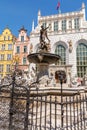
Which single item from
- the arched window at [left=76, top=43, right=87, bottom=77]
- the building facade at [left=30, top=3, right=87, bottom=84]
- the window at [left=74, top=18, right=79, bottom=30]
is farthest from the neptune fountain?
the window at [left=74, top=18, right=79, bottom=30]

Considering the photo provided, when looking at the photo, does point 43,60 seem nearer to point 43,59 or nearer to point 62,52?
point 43,59

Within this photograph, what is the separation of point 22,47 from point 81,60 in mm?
13930

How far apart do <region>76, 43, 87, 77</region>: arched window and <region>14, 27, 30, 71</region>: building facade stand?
11726mm

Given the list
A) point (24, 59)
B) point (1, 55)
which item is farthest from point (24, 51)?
point (1, 55)

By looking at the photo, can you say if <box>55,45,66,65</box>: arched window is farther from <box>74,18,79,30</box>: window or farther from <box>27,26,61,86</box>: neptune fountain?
<box>27,26,61,86</box>: neptune fountain

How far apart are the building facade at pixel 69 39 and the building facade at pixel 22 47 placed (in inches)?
107

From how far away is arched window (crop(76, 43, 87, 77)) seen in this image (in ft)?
118

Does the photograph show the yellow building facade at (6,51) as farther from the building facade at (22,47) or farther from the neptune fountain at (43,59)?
the neptune fountain at (43,59)

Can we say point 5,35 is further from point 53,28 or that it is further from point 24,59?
point 53,28

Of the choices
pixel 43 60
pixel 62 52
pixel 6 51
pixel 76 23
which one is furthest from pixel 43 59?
pixel 6 51

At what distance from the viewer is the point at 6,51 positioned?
41812 millimetres

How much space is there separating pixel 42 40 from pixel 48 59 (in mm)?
1688

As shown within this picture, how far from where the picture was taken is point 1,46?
1673 inches

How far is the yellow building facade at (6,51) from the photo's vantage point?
40.9 m
